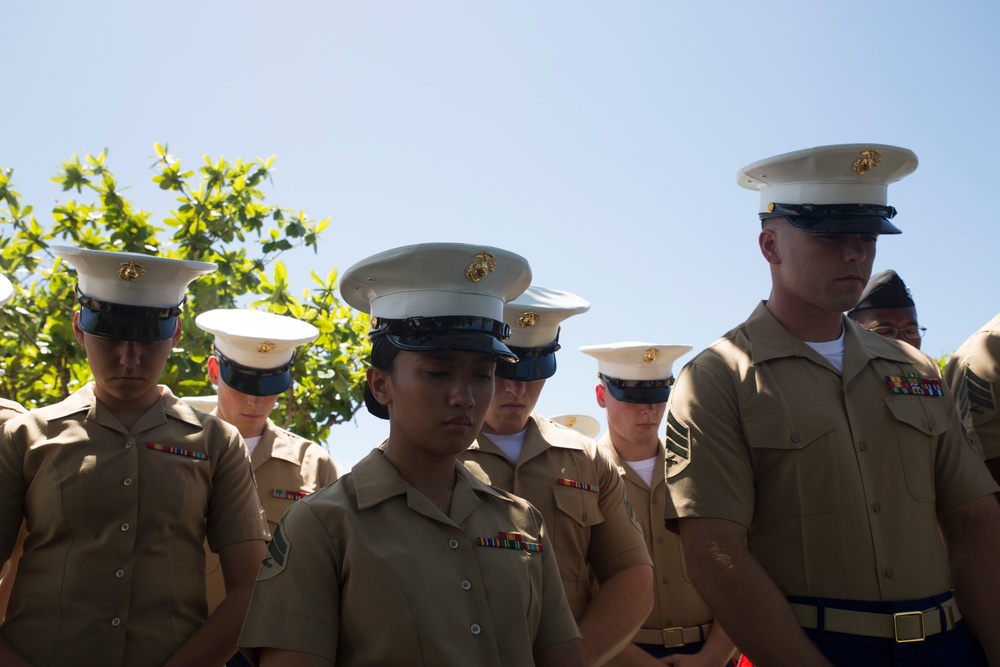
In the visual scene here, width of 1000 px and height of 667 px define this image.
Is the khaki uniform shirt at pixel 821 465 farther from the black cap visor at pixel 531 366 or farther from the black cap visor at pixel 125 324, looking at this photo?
the black cap visor at pixel 125 324

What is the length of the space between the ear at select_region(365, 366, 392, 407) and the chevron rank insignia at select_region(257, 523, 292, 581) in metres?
0.49

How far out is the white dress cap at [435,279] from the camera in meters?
2.90

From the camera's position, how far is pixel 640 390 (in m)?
5.91

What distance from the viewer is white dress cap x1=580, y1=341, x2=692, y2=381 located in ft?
19.6

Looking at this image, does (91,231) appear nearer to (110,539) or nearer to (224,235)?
(224,235)

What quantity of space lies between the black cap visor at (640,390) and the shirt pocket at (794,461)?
2604 mm

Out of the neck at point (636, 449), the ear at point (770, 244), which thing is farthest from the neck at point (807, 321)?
the neck at point (636, 449)

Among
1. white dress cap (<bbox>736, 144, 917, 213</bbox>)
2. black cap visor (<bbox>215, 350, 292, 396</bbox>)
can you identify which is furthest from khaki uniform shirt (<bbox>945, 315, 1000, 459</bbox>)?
black cap visor (<bbox>215, 350, 292, 396</bbox>)

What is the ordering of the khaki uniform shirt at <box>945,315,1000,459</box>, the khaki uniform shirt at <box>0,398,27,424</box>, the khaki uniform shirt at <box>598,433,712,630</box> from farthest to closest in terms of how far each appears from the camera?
the khaki uniform shirt at <box>598,433,712,630</box>
the khaki uniform shirt at <box>0,398,27,424</box>
the khaki uniform shirt at <box>945,315,1000,459</box>

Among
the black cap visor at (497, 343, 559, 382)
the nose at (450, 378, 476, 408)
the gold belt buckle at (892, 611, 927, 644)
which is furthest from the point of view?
the black cap visor at (497, 343, 559, 382)

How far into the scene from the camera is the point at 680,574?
5.32 meters

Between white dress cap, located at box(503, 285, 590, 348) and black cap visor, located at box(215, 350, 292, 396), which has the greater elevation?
white dress cap, located at box(503, 285, 590, 348)

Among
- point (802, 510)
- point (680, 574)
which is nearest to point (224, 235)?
point (680, 574)

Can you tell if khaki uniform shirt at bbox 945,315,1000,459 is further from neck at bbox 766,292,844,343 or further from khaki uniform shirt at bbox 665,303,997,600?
neck at bbox 766,292,844,343
